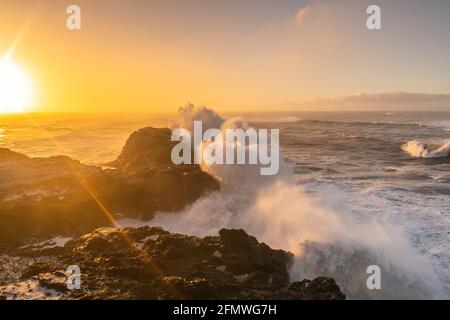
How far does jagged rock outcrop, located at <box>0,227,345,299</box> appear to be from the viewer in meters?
7.95

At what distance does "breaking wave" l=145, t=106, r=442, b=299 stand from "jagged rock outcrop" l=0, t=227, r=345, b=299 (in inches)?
59.3

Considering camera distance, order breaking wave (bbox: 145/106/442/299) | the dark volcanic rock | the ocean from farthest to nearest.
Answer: the dark volcanic rock
the ocean
breaking wave (bbox: 145/106/442/299)

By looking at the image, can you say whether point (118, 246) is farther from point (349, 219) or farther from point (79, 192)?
point (349, 219)

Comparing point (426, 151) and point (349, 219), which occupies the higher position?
point (426, 151)

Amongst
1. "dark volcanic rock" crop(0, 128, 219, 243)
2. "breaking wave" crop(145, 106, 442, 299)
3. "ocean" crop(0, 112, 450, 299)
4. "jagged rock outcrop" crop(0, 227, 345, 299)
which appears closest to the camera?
"jagged rock outcrop" crop(0, 227, 345, 299)

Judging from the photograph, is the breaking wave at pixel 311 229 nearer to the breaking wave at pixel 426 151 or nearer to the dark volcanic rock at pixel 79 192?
the dark volcanic rock at pixel 79 192

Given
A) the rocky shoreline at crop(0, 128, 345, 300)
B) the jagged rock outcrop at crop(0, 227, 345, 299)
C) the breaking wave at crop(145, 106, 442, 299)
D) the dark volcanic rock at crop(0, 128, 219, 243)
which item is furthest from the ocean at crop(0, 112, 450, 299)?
the jagged rock outcrop at crop(0, 227, 345, 299)

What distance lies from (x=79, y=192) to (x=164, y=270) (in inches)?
320

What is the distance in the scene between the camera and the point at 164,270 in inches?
356

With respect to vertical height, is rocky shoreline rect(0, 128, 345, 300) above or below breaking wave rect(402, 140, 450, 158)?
below

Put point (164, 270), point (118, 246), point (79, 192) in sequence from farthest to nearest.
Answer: point (79, 192) < point (118, 246) < point (164, 270)

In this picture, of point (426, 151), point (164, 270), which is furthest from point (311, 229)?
point (426, 151)

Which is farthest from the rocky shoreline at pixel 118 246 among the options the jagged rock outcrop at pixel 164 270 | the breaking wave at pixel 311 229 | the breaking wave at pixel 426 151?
the breaking wave at pixel 426 151

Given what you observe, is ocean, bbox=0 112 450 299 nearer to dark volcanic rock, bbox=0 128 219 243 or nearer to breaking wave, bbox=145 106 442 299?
breaking wave, bbox=145 106 442 299
